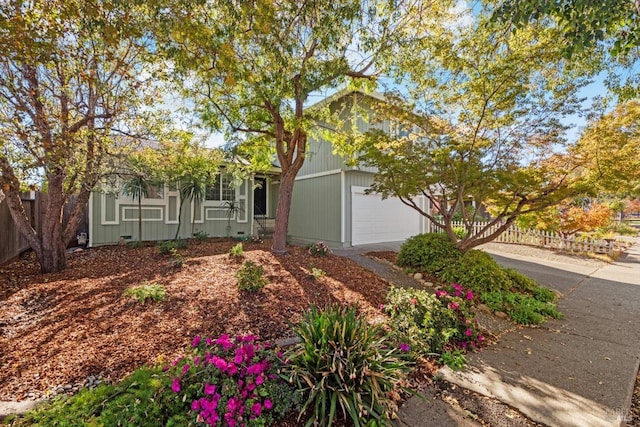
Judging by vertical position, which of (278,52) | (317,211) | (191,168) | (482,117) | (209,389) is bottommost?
(209,389)

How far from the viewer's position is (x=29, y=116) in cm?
419

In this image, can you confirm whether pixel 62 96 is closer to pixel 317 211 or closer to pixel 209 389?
pixel 209 389

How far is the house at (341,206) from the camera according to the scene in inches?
392

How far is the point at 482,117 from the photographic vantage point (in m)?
4.91

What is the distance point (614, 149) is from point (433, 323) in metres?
4.18

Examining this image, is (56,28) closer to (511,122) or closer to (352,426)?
(352,426)

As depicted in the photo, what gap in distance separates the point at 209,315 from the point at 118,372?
1114 millimetres

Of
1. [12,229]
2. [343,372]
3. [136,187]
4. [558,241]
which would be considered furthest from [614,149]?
[12,229]

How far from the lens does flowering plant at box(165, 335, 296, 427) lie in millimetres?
1857

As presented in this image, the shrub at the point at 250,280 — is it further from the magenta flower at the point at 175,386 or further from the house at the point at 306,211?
the house at the point at 306,211

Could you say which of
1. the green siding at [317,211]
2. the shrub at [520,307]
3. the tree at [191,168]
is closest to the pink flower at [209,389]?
the shrub at [520,307]

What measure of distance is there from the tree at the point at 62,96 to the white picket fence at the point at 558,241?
9798 millimetres

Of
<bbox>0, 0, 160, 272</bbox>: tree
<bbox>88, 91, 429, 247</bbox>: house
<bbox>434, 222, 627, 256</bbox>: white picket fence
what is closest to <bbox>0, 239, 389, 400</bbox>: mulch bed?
<bbox>0, 0, 160, 272</bbox>: tree

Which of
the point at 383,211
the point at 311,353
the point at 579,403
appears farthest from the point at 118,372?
the point at 383,211
